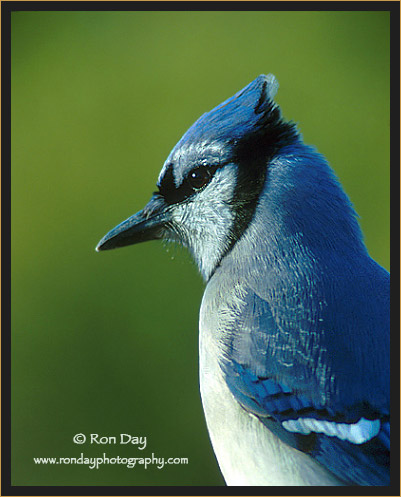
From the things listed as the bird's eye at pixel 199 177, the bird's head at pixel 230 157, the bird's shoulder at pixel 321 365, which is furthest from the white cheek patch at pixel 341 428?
the bird's eye at pixel 199 177

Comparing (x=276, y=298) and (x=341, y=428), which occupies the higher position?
(x=276, y=298)

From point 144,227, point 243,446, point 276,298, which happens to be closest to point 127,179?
point 144,227

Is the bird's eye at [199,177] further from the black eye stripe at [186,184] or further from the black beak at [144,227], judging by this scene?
the black beak at [144,227]

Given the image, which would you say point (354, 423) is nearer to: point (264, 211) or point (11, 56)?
point (264, 211)

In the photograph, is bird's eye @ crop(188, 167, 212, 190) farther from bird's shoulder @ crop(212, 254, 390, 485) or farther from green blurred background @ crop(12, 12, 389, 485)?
green blurred background @ crop(12, 12, 389, 485)

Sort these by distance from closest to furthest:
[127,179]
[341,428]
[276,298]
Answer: [341,428] → [276,298] → [127,179]

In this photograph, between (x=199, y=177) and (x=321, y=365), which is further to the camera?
(x=199, y=177)

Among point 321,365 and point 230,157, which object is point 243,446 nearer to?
point 321,365
